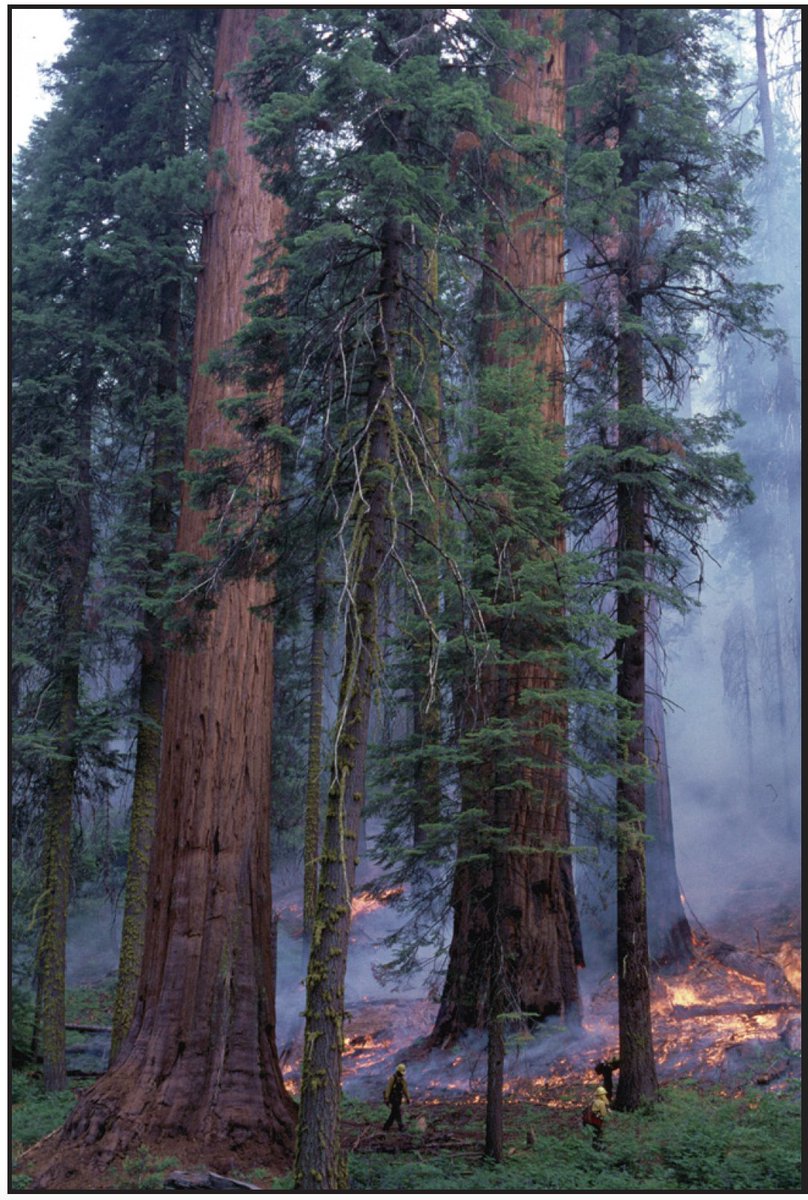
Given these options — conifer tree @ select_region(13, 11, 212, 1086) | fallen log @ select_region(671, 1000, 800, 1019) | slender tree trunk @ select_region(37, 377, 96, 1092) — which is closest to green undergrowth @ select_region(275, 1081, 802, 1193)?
fallen log @ select_region(671, 1000, 800, 1019)

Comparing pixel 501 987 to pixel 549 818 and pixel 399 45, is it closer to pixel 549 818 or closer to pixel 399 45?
pixel 549 818

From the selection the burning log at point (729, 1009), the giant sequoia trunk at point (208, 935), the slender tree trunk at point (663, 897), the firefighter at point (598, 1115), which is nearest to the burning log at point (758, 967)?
the slender tree trunk at point (663, 897)

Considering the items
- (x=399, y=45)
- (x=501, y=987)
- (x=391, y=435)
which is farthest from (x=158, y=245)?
(x=501, y=987)

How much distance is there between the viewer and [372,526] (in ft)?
19.5

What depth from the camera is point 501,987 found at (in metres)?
7.06

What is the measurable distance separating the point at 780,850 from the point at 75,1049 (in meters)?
11.3

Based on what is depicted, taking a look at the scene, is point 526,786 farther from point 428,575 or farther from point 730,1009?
point 730,1009

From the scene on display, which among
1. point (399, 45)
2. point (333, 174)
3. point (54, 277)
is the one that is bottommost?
point (333, 174)

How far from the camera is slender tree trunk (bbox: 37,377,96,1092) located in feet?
35.0

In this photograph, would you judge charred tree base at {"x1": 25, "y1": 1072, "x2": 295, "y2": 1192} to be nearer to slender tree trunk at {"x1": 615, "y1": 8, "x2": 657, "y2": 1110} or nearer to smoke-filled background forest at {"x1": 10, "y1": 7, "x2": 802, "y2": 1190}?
smoke-filled background forest at {"x1": 10, "y1": 7, "x2": 802, "y2": 1190}

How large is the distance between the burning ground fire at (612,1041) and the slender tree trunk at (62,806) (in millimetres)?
2638

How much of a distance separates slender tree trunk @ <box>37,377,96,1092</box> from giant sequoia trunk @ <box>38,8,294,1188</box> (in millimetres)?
2243

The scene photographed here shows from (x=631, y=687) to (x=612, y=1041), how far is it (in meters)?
3.51

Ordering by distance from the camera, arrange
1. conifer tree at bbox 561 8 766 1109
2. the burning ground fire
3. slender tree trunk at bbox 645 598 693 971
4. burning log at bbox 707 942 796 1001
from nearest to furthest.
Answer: conifer tree at bbox 561 8 766 1109 → the burning ground fire → burning log at bbox 707 942 796 1001 → slender tree trunk at bbox 645 598 693 971
